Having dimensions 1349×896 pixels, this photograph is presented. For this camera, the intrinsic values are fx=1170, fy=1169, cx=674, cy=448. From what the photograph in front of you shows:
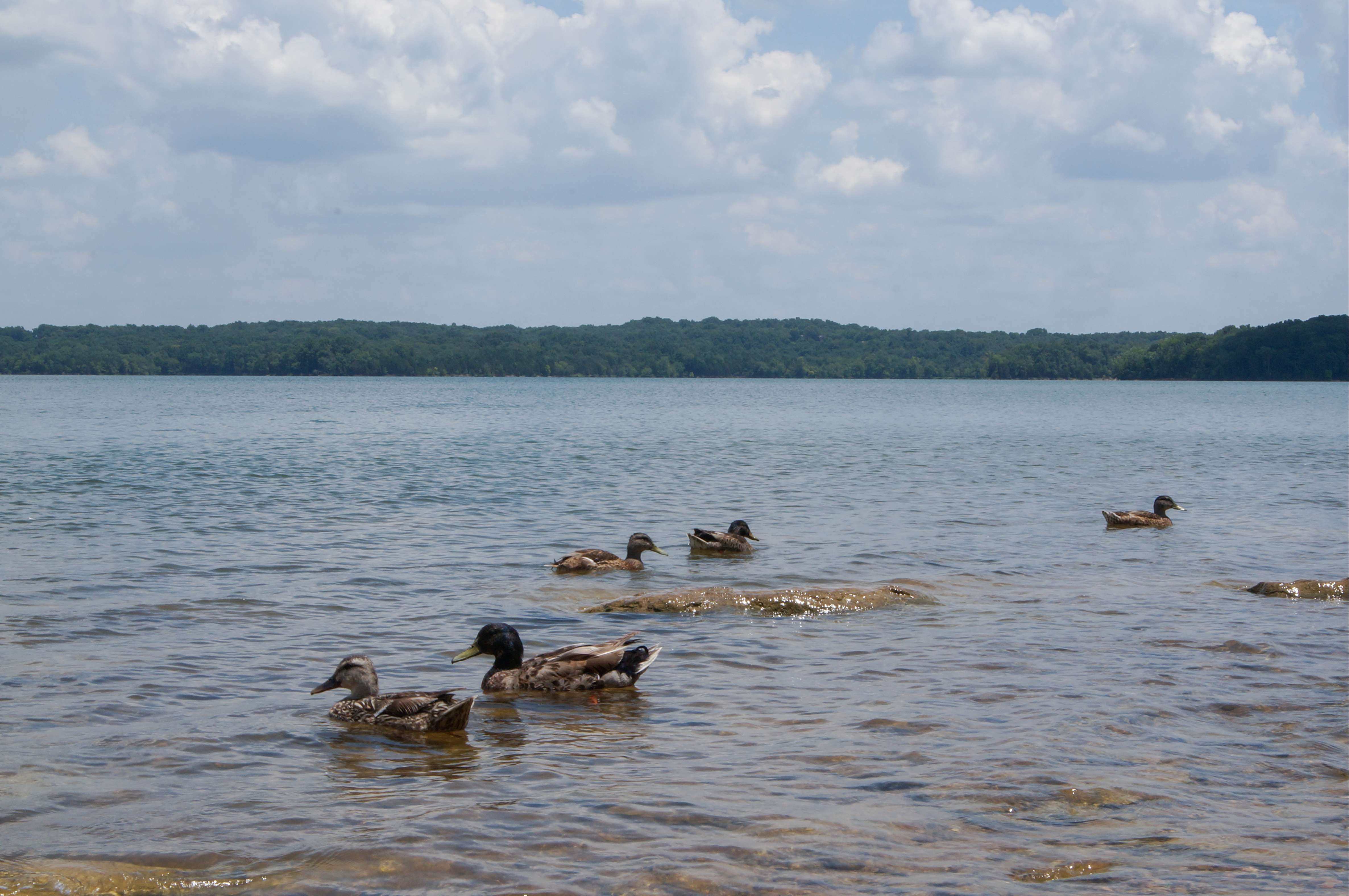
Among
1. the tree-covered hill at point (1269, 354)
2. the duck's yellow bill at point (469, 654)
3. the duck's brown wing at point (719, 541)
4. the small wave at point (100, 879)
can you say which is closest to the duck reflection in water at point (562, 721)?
the duck's yellow bill at point (469, 654)

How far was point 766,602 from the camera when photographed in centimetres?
1320

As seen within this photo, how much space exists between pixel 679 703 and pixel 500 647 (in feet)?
5.43

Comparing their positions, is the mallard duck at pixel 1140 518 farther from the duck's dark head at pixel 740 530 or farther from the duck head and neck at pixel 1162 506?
the duck's dark head at pixel 740 530

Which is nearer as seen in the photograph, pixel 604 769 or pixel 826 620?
pixel 604 769

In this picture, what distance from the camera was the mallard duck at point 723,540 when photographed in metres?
18.0

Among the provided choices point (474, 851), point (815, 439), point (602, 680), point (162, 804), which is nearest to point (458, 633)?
point (602, 680)

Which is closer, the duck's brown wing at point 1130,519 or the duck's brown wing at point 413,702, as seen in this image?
the duck's brown wing at point 413,702

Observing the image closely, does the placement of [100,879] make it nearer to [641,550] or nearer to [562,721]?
[562,721]

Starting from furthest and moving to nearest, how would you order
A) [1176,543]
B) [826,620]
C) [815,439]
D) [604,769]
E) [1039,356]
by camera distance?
[1039,356] < [815,439] < [1176,543] < [826,620] < [604,769]

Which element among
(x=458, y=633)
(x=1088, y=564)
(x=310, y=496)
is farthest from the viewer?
(x=310, y=496)

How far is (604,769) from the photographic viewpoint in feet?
25.0

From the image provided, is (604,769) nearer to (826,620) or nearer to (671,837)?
(671,837)

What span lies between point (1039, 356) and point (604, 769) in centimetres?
18975

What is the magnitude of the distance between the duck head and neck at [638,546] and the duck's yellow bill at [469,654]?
669cm
